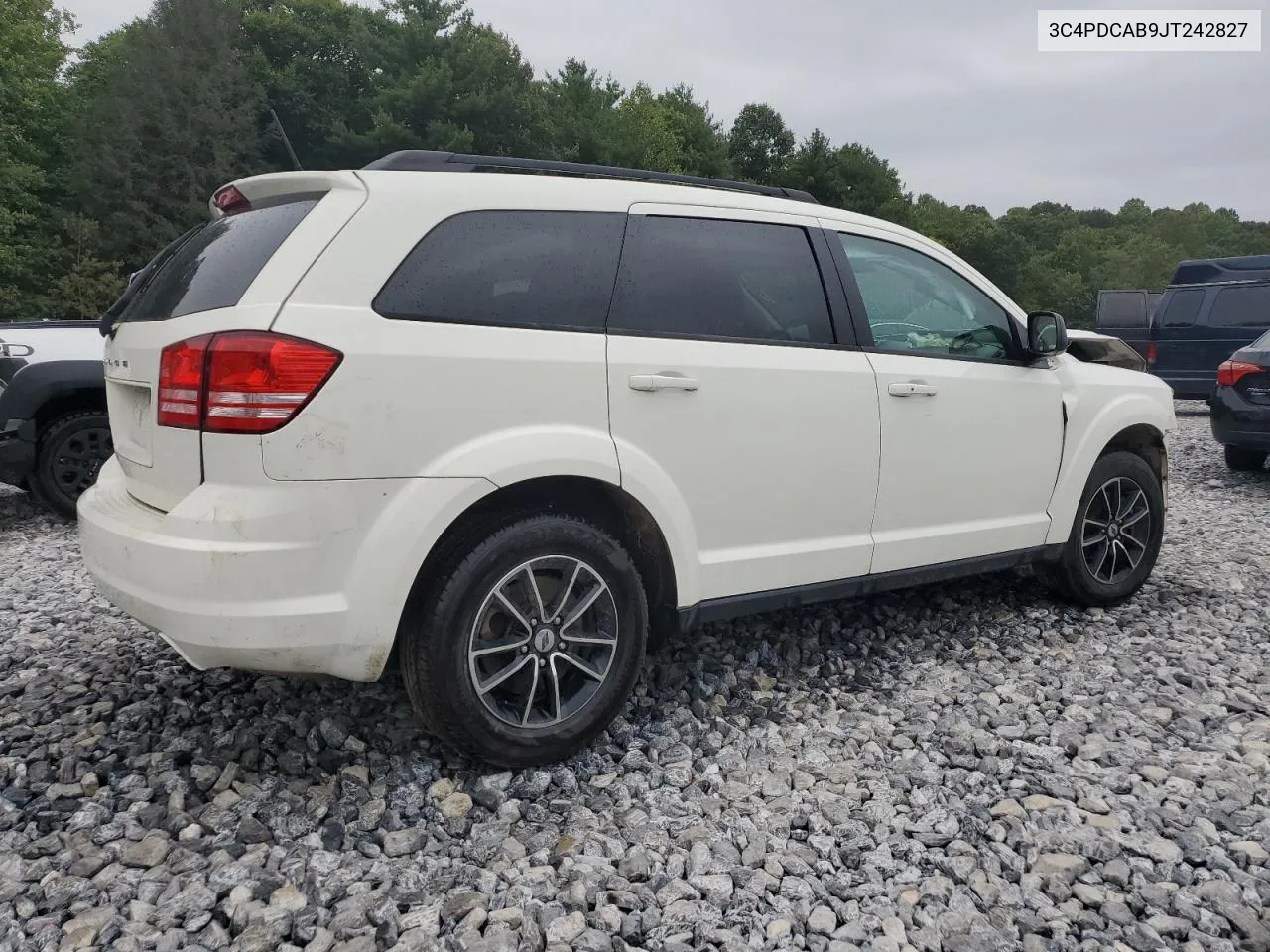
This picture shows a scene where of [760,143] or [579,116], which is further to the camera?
[760,143]

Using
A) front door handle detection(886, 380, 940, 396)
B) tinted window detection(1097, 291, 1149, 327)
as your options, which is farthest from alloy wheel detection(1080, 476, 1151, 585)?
tinted window detection(1097, 291, 1149, 327)

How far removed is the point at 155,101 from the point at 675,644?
Answer: 39.3 m

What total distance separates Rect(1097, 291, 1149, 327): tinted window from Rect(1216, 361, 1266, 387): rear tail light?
834 cm

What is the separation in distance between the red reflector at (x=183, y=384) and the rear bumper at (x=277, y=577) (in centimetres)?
22

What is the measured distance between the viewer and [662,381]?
2.96 meters

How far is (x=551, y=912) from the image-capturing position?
2258 mm

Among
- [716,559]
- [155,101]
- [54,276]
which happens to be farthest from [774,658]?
[155,101]

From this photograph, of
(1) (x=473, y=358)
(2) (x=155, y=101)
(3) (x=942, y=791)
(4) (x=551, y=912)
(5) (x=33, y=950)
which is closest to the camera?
(5) (x=33, y=950)

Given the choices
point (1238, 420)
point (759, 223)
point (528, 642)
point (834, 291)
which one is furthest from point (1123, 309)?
point (528, 642)

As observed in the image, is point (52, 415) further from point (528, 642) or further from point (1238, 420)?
point (1238, 420)

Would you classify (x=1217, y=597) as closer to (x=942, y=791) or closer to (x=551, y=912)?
(x=942, y=791)

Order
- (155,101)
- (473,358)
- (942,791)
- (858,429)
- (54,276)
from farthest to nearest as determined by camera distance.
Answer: (155,101) → (54,276) → (858,429) → (942,791) → (473,358)

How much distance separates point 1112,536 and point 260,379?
398 centimetres

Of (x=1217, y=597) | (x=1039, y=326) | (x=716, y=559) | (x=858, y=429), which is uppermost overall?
(x=1039, y=326)
